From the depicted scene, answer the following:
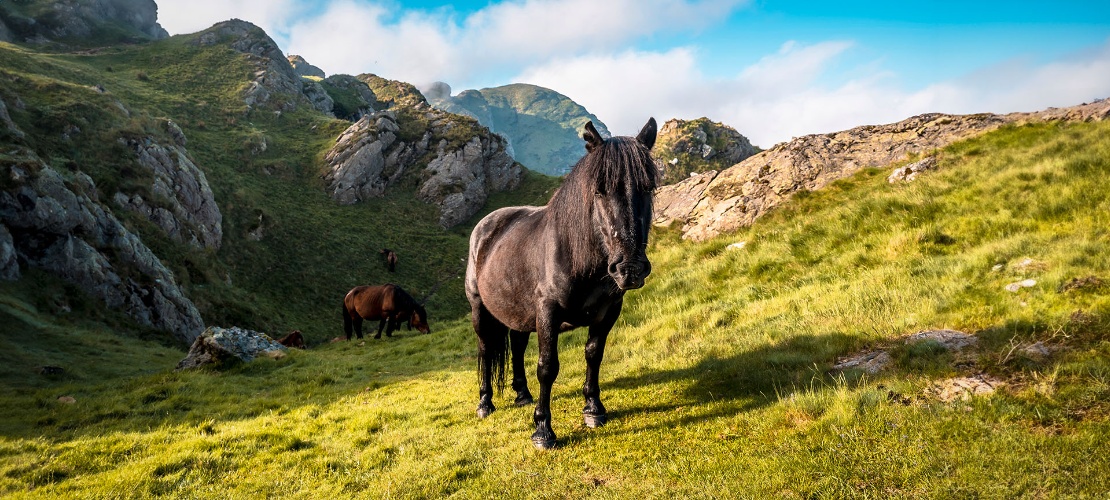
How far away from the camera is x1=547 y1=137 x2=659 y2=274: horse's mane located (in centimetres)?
473

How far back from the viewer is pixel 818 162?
17719 mm

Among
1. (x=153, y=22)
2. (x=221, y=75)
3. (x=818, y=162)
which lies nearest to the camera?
(x=818, y=162)

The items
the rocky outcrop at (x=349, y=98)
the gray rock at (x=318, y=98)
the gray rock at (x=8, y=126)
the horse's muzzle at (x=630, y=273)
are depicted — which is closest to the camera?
the horse's muzzle at (x=630, y=273)

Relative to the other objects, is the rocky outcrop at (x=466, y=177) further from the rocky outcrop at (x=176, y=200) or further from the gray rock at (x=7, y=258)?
the gray rock at (x=7, y=258)

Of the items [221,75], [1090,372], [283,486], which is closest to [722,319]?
[1090,372]

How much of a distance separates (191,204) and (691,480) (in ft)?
140

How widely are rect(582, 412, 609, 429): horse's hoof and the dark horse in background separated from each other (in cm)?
1

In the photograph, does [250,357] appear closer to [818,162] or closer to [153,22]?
[818,162]

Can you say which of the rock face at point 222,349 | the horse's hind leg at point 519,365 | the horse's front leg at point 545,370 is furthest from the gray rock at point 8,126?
the horse's front leg at point 545,370

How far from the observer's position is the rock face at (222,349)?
44.4ft

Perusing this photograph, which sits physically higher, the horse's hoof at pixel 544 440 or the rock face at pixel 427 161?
the rock face at pixel 427 161

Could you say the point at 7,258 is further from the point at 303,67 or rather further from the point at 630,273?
the point at 303,67

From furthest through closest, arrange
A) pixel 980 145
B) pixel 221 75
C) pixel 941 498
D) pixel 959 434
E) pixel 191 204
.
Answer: pixel 221 75
pixel 191 204
pixel 980 145
pixel 959 434
pixel 941 498

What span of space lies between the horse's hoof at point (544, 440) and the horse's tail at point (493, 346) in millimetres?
2367
